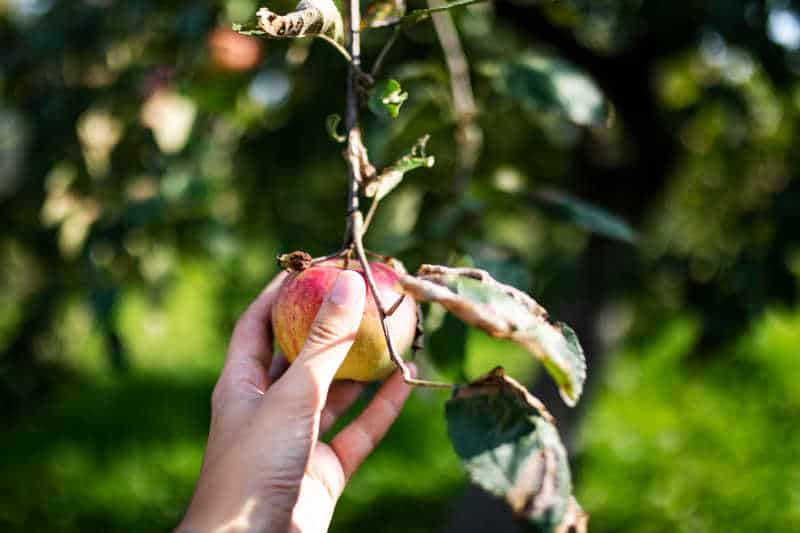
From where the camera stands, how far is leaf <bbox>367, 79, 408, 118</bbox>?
71cm

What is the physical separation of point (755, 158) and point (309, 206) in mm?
1013

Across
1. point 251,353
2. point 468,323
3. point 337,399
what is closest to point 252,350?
point 251,353

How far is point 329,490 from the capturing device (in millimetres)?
869

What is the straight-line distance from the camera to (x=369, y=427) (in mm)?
931

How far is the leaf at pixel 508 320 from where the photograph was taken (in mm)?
534

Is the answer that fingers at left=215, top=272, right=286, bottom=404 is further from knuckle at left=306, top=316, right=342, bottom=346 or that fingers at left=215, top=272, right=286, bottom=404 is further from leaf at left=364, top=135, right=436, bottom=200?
leaf at left=364, top=135, right=436, bottom=200

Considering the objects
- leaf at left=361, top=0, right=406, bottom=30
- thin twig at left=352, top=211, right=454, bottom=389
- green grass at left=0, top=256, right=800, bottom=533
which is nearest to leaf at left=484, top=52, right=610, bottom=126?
leaf at left=361, top=0, right=406, bottom=30

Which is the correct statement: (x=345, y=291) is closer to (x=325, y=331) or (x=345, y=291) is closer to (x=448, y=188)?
(x=325, y=331)

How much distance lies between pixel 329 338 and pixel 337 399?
1.07 feet

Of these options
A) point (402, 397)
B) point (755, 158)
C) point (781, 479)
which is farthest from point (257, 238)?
point (781, 479)

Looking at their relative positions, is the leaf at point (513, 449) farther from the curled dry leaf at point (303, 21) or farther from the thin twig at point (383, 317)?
the curled dry leaf at point (303, 21)

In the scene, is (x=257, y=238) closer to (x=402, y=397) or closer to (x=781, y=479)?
(x=402, y=397)

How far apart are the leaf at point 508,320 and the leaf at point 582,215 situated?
1.38ft

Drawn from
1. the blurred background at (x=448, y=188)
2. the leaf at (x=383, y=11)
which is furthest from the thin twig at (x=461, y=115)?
the leaf at (x=383, y=11)
